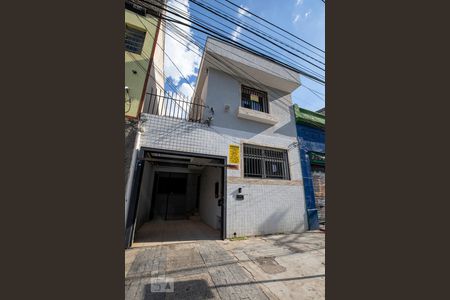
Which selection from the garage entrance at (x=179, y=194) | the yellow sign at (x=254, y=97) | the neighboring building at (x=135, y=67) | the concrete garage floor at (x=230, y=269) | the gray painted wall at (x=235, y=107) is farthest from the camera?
the garage entrance at (x=179, y=194)

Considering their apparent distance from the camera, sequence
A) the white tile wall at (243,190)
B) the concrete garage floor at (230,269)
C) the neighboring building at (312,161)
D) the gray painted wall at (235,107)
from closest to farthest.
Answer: the concrete garage floor at (230,269)
the white tile wall at (243,190)
the gray painted wall at (235,107)
the neighboring building at (312,161)

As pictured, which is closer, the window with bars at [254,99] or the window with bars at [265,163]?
the window with bars at [265,163]

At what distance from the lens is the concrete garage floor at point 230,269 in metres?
2.40

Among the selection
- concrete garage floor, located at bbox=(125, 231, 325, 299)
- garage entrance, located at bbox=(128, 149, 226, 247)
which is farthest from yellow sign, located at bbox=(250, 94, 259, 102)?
concrete garage floor, located at bbox=(125, 231, 325, 299)

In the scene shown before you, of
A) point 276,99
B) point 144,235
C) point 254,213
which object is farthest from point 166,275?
point 276,99

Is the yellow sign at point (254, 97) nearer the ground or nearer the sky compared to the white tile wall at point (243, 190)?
nearer the sky

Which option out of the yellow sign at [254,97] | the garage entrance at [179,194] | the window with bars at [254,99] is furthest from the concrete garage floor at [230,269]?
the yellow sign at [254,97]

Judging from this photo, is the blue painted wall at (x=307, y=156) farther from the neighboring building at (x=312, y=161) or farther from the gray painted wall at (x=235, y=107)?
the gray painted wall at (x=235, y=107)

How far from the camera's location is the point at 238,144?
591 cm

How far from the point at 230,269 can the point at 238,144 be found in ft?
12.2

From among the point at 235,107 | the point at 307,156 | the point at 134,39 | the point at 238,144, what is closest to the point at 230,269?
the point at 238,144

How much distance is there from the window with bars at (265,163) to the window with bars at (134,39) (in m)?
4.97

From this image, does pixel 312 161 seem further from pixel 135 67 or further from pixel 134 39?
pixel 134 39

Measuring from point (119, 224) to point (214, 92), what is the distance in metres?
6.14
